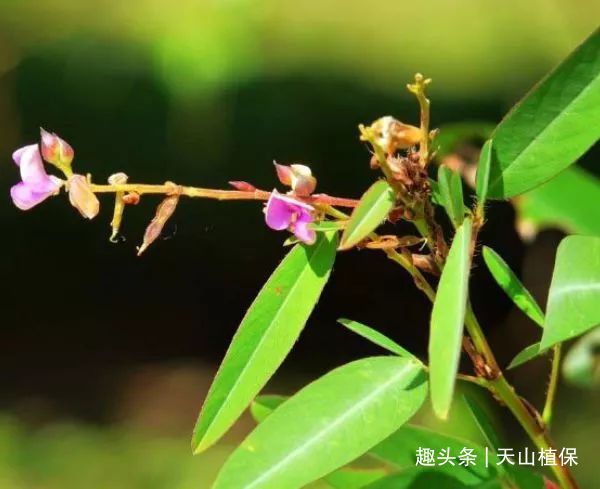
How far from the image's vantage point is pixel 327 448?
1.58ft

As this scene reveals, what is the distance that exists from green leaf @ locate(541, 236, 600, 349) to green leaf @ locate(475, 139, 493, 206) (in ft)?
0.16

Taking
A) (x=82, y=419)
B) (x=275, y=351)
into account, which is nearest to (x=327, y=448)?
(x=275, y=351)

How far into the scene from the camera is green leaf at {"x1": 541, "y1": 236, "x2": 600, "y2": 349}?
45cm

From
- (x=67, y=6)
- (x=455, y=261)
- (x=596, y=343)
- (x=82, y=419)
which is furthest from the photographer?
(x=67, y=6)

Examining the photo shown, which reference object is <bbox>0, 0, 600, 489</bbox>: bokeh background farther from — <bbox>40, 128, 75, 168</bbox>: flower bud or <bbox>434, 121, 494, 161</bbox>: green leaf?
<bbox>40, 128, 75, 168</bbox>: flower bud

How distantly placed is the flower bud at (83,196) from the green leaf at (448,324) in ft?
0.58

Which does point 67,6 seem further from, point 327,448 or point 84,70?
point 327,448

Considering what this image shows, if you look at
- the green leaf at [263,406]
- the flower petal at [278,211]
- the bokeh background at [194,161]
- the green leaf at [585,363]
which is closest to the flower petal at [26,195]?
the flower petal at [278,211]

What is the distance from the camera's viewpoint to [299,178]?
18.4 inches

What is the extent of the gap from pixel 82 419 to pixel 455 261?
7.29 feet

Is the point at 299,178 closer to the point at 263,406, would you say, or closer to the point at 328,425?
the point at 328,425

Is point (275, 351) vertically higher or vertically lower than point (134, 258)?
higher

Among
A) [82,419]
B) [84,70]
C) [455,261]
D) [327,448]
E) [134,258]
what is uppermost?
[455,261]

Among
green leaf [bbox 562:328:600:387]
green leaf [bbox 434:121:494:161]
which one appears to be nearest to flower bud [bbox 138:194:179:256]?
green leaf [bbox 434:121:494:161]
